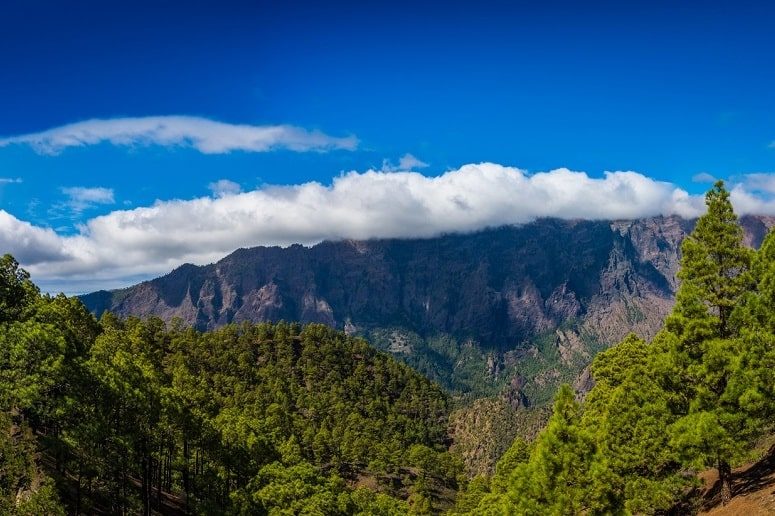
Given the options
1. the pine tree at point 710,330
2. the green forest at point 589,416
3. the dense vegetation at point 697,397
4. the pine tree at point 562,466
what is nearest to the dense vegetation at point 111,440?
the green forest at point 589,416

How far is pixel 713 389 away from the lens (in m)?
40.9

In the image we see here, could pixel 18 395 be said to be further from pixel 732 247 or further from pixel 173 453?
pixel 732 247

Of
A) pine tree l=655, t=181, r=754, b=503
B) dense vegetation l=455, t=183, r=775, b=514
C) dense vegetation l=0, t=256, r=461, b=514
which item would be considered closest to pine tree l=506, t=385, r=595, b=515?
dense vegetation l=455, t=183, r=775, b=514

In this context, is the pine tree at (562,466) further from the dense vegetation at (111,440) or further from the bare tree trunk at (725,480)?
the dense vegetation at (111,440)

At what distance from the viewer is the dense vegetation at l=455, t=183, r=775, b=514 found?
37.4m

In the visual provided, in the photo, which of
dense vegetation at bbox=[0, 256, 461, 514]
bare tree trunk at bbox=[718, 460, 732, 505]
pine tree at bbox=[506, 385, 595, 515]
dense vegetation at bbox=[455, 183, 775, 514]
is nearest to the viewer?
dense vegetation at bbox=[455, 183, 775, 514]

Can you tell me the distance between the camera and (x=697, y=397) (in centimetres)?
4047

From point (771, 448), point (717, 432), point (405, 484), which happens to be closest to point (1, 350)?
point (717, 432)

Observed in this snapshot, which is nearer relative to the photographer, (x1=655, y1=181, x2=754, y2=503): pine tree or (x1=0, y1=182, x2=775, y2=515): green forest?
(x1=0, y1=182, x2=775, y2=515): green forest

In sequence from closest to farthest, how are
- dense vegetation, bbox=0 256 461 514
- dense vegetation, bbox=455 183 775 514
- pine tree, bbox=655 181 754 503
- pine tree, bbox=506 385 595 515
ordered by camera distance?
dense vegetation, bbox=455 183 775 514
pine tree, bbox=655 181 754 503
pine tree, bbox=506 385 595 515
dense vegetation, bbox=0 256 461 514

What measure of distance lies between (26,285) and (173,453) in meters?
25.9

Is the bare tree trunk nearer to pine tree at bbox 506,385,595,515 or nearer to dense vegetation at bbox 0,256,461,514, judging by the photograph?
pine tree at bbox 506,385,595,515

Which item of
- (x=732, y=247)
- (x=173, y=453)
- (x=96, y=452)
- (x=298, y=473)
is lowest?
(x=298, y=473)

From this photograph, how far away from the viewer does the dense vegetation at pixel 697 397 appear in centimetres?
3741
